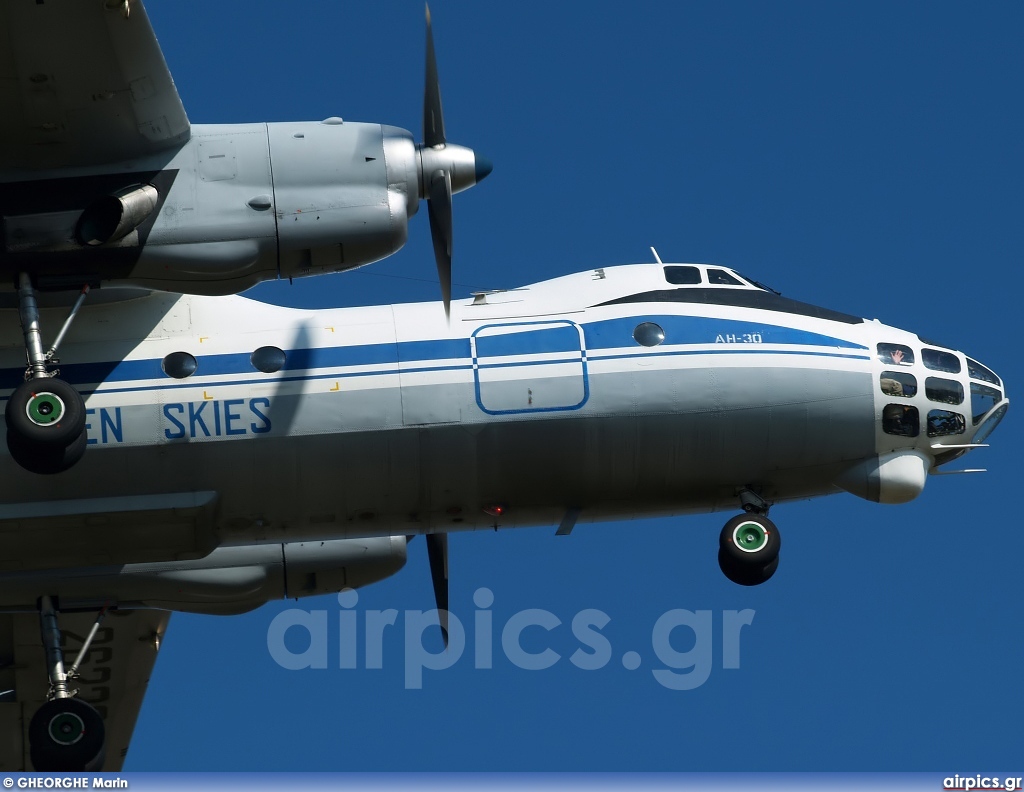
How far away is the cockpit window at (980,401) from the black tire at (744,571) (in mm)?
2488

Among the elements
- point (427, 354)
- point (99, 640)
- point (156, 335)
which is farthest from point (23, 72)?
point (99, 640)

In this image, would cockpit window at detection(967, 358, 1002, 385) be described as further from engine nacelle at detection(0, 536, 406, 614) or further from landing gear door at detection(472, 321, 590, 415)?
engine nacelle at detection(0, 536, 406, 614)

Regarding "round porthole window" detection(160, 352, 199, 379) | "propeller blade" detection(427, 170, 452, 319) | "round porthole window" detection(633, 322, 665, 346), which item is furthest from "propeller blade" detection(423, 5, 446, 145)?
"round porthole window" detection(160, 352, 199, 379)

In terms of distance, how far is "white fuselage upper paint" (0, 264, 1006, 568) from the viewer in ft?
59.6

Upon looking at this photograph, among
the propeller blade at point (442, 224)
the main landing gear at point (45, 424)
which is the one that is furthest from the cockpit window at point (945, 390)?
the main landing gear at point (45, 424)

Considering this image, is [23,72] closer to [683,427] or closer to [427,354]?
[427,354]

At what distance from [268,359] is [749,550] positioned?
16.3 ft

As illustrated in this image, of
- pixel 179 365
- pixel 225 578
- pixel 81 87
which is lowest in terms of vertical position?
pixel 225 578

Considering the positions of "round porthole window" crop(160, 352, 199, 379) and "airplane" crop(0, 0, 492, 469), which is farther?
"round porthole window" crop(160, 352, 199, 379)

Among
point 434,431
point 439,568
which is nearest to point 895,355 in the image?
point 434,431

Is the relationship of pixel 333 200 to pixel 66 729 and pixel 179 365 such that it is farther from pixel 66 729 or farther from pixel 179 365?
pixel 66 729

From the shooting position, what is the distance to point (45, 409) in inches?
658

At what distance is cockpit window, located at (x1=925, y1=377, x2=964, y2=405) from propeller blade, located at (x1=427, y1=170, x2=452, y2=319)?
4.83 meters

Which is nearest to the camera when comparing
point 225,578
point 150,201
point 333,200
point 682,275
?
point 150,201
